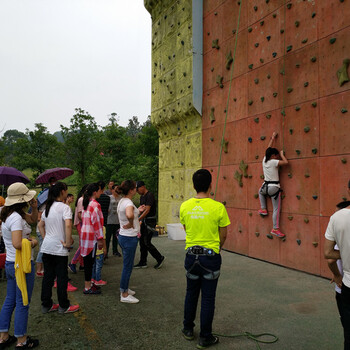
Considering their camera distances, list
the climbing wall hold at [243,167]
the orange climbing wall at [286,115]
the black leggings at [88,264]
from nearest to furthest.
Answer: the black leggings at [88,264] → the orange climbing wall at [286,115] → the climbing wall hold at [243,167]

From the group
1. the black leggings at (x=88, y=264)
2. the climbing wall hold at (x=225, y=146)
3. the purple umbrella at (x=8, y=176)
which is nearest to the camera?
the black leggings at (x=88, y=264)

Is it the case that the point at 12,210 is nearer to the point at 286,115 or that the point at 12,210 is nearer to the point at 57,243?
the point at 57,243

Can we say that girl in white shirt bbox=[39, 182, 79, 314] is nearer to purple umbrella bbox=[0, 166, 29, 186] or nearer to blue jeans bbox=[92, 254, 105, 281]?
blue jeans bbox=[92, 254, 105, 281]

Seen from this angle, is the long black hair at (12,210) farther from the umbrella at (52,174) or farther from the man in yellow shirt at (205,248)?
the umbrella at (52,174)

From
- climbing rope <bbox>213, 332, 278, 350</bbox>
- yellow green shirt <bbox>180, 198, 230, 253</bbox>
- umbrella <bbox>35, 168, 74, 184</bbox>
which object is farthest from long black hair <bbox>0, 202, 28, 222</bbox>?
umbrella <bbox>35, 168, 74, 184</bbox>

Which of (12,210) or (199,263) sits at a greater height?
(12,210)

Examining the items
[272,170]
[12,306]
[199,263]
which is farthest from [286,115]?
[12,306]

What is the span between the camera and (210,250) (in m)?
3.49

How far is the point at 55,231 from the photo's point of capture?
14.2ft

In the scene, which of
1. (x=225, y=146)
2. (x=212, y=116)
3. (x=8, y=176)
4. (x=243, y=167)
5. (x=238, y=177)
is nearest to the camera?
(x=8, y=176)

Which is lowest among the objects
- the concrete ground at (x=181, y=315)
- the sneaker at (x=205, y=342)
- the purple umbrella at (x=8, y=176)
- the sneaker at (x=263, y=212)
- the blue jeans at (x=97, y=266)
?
the concrete ground at (x=181, y=315)

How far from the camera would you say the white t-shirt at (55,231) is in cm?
431

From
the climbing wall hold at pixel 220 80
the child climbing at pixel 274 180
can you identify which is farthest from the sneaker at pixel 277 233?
the climbing wall hold at pixel 220 80

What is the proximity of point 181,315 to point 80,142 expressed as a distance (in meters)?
21.4
